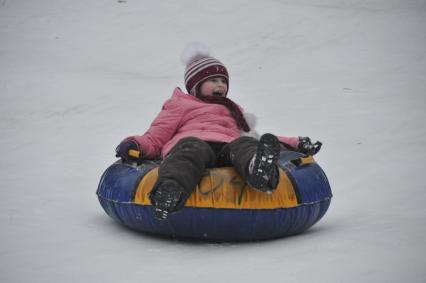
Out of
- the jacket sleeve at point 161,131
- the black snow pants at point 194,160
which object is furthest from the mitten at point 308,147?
the jacket sleeve at point 161,131

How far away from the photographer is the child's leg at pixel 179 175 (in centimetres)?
259

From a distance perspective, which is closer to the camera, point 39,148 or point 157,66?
point 39,148

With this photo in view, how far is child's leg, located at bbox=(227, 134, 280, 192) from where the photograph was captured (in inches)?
103

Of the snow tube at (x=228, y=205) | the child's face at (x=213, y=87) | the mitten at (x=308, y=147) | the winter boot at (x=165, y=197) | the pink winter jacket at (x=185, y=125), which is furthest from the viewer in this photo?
the child's face at (x=213, y=87)

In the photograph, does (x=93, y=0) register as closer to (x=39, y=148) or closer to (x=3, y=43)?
(x=3, y=43)

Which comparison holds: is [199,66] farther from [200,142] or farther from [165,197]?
[165,197]

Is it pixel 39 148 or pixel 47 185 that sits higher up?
pixel 47 185

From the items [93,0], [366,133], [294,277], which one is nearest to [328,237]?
[294,277]

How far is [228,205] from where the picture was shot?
2.88 metres

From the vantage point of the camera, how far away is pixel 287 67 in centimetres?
805

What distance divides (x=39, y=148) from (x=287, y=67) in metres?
3.87

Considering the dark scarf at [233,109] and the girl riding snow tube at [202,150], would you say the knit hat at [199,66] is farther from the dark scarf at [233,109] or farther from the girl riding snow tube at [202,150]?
the dark scarf at [233,109]

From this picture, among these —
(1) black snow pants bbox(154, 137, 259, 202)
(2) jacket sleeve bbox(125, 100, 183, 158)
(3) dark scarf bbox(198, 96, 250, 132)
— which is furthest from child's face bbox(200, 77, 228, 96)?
(1) black snow pants bbox(154, 137, 259, 202)

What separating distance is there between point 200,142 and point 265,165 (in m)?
0.48
